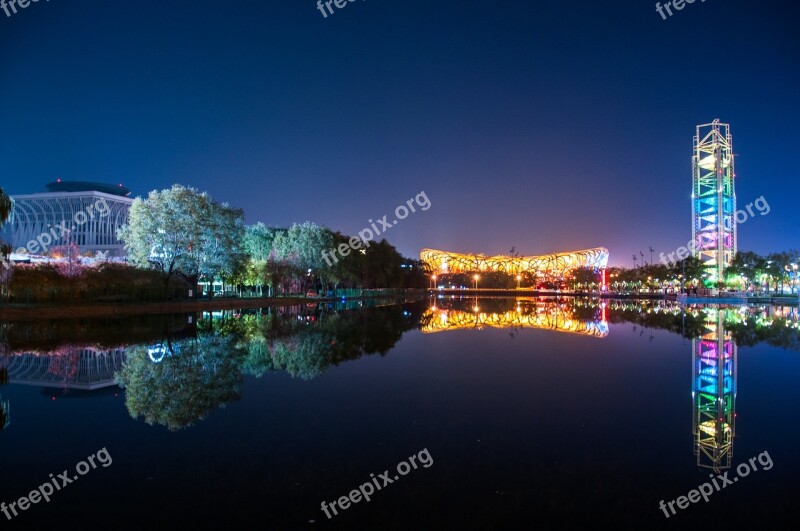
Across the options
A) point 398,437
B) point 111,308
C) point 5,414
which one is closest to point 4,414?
point 5,414

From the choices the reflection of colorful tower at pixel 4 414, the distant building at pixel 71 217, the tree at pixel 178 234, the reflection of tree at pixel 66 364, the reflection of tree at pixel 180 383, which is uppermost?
the distant building at pixel 71 217

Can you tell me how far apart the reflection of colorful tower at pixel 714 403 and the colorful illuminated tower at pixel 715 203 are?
76893 millimetres

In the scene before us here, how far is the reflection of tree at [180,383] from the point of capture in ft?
28.0

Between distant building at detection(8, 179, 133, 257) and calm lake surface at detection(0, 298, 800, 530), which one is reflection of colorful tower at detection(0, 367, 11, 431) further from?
distant building at detection(8, 179, 133, 257)

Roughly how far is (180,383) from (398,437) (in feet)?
17.8

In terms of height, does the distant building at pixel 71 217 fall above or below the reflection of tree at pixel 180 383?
above

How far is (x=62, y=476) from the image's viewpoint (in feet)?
19.5

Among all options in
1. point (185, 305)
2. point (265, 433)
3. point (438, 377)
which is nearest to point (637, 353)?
point (438, 377)

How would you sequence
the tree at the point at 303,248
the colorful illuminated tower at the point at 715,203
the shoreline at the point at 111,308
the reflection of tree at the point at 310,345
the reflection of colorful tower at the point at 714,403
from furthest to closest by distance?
the colorful illuminated tower at the point at 715,203 → the tree at the point at 303,248 → the shoreline at the point at 111,308 → the reflection of tree at the point at 310,345 → the reflection of colorful tower at the point at 714,403

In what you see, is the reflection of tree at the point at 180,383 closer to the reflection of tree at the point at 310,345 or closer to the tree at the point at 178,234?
the reflection of tree at the point at 310,345

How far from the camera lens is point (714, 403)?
922 cm

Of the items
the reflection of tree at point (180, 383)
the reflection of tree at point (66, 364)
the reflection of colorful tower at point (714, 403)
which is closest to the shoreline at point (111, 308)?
the reflection of tree at point (66, 364)

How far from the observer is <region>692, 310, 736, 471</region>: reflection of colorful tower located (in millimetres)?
6641

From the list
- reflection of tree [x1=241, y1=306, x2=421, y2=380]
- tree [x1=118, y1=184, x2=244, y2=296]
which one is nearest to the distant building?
tree [x1=118, y1=184, x2=244, y2=296]
